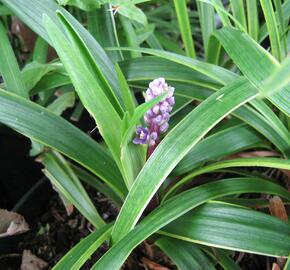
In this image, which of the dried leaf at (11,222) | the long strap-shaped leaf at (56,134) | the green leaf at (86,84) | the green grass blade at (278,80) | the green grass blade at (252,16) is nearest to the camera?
the green grass blade at (278,80)

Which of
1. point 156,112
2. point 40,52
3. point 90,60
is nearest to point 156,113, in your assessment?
point 156,112

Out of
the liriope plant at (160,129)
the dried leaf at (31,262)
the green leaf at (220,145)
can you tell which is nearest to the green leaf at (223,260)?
the liriope plant at (160,129)

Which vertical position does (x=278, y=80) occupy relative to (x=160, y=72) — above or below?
below

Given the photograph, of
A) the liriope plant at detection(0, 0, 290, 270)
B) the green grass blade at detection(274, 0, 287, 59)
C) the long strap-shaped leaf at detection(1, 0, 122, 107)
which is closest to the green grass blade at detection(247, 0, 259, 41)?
the liriope plant at detection(0, 0, 290, 270)

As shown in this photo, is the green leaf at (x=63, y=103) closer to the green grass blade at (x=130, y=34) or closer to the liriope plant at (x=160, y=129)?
the liriope plant at (x=160, y=129)

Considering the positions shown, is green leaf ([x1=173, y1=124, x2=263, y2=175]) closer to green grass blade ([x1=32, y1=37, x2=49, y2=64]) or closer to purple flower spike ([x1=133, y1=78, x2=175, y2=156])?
purple flower spike ([x1=133, y1=78, x2=175, y2=156])

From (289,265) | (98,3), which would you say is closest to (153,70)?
(98,3)

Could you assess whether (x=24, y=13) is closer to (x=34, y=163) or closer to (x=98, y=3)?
(x=98, y=3)

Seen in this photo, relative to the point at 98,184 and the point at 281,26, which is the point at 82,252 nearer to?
the point at 98,184
